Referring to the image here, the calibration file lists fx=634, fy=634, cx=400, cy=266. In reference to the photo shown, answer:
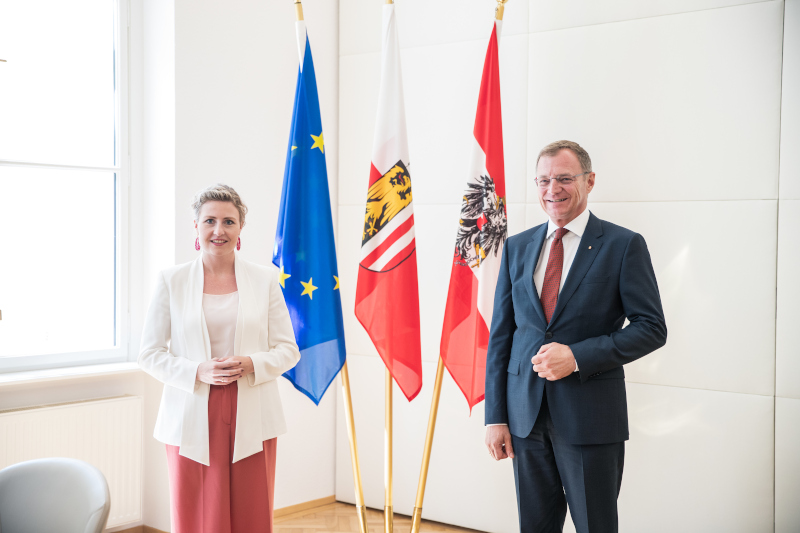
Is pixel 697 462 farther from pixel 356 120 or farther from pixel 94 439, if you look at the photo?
pixel 94 439

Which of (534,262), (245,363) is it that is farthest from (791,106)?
(245,363)

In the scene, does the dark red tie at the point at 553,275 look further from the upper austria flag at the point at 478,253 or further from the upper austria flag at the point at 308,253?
the upper austria flag at the point at 308,253

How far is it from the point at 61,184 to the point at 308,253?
4.64 ft

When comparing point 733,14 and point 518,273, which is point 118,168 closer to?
point 518,273

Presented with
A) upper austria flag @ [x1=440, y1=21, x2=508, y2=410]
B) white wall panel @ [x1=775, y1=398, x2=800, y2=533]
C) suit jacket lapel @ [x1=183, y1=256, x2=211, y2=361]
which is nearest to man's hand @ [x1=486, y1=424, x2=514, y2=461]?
upper austria flag @ [x1=440, y1=21, x2=508, y2=410]

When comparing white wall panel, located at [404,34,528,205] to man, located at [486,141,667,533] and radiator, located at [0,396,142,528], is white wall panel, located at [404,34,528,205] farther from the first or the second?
radiator, located at [0,396,142,528]

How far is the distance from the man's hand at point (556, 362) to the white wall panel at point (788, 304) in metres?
1.53

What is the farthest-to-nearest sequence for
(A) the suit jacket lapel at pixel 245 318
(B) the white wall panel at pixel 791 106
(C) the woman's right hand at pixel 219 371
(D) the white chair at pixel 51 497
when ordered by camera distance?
(B) the white wall panel at pixel 791 106
(A) the suit jacket lapel at pixel 245 318
(C) the woman's right hand at pixel 219 371
(D) the white chair at pixel 51 497

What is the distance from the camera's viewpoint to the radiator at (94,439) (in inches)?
116

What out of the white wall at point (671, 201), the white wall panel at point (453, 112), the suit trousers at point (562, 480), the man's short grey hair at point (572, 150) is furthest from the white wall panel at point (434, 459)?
the man's short grey hair at point (572, 150)

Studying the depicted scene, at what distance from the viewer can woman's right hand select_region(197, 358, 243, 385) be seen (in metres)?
2.25

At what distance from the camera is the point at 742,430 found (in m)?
3.00

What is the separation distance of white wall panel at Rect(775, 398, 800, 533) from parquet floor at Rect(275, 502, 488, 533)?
1.60 meters

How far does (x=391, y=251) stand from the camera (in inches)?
116
